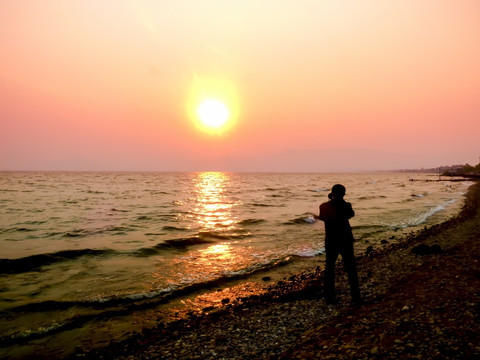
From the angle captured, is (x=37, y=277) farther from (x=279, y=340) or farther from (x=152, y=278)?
(x=279, y=340)

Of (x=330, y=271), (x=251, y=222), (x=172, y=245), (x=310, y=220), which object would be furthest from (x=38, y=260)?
(x=310, y=220)

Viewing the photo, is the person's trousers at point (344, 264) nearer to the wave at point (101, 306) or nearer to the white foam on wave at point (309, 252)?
the wave at point (101, 306)

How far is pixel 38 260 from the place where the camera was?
15.5 metres

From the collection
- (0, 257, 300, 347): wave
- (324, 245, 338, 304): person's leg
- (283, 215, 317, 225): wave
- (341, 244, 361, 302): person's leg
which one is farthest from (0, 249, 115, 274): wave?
(283, 215, 317, 225): wave

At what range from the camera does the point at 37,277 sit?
13031 millimetres

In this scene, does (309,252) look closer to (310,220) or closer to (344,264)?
(344,264)

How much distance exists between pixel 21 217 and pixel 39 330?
26519mm

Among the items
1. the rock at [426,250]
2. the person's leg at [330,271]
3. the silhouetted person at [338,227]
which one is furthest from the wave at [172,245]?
the rock at [426,250]

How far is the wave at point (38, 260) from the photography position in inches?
557

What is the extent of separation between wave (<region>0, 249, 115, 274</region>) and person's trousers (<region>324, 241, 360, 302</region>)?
43.7ft

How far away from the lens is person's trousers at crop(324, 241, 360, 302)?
8.08m

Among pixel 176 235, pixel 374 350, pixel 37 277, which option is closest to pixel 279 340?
pixel 374 350

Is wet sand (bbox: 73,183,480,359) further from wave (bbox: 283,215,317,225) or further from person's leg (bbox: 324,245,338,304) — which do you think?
wave (bbox: 283,215,317,225)

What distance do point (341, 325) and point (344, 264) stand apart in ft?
5.83
